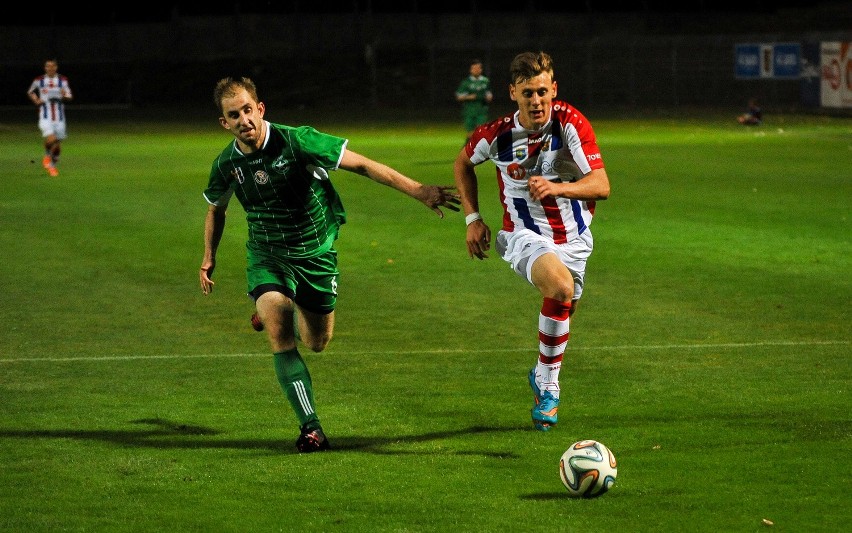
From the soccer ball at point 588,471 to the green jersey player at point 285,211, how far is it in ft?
4.88

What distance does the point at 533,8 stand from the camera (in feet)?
188

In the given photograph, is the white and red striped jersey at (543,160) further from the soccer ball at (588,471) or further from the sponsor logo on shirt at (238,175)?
the soccer ball at (588,471)

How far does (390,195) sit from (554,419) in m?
14.6

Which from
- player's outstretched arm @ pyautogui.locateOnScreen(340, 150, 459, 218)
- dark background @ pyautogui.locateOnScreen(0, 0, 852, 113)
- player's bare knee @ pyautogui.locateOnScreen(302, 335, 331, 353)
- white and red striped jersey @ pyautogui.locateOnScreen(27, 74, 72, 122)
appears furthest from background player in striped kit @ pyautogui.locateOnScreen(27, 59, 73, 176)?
dark background @ pyautogui.locateOnScreen(0, 0, 852, 113)

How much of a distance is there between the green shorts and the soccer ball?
6.51 ft

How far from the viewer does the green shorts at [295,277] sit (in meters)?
7.68

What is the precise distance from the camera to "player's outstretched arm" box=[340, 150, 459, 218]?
23.5ft

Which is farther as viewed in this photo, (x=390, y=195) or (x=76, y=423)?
(x=390, y=195)

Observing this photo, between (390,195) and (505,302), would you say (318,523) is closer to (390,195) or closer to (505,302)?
(505,302)

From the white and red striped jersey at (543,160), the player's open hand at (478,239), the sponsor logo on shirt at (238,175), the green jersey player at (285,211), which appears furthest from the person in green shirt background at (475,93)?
the sponsor logo on shirt at (238,175)

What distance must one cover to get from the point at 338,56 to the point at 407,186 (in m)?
50.3

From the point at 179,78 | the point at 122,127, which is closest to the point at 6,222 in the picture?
the point at 122,127

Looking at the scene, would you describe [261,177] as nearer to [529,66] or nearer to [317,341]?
[317,341]

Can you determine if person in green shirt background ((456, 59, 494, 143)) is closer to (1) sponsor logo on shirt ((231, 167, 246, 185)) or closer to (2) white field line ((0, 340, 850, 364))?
(2) white field line ((0, 340, 850, 364))
